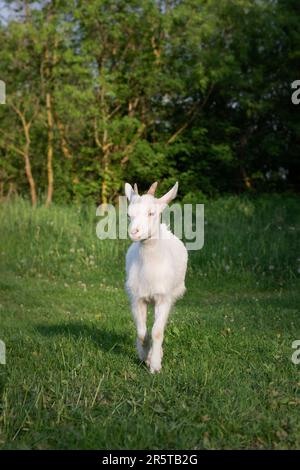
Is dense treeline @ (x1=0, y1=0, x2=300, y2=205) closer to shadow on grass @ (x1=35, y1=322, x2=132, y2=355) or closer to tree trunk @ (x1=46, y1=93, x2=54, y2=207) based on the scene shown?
tree trunk @ (x1=46, y1=93, x2=54, y2=207)

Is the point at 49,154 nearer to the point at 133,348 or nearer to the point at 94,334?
the point at 94,334

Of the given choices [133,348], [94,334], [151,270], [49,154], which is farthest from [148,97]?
[151,270]

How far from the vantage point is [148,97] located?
1670 cm

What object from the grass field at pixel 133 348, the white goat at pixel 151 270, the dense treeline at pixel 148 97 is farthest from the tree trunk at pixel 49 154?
the white goat at pixel 151 270

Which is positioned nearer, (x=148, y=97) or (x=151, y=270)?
(x=151, y=270)

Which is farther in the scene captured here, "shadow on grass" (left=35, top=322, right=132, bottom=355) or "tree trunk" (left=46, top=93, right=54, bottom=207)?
"tree trunk" (left=46, top=93, right=54, bottom=207)

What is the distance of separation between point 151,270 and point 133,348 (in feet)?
4.10

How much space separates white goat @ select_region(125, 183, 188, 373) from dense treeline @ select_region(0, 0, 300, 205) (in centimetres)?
964

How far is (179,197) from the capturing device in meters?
17.4

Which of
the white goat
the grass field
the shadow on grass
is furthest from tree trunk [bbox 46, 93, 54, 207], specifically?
the white goat

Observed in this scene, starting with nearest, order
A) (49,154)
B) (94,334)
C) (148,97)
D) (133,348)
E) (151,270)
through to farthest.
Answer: (151,270), (133,348), (94,334), (49,154), (148,97)

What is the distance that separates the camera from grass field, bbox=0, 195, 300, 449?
3.81 meters

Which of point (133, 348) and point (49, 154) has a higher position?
point (49, 154)

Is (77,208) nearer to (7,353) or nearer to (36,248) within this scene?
(36,248)
